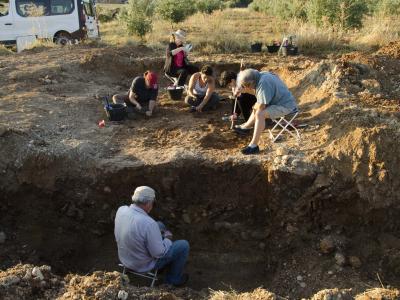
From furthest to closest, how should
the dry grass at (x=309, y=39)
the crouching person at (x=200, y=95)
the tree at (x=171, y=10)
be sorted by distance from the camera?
1. the tree at (x=171, y=10)
2. the dry grass at (x=309, y=39)
3. the crouching person at (x=200, y=95)

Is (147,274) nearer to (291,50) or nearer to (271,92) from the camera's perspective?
(271,92)

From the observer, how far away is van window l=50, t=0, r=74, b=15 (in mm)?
15117

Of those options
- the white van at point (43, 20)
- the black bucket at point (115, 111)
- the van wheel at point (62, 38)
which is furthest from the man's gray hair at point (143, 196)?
the van wheel at point (62, 38)

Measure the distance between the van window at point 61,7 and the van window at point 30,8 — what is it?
1.03ft

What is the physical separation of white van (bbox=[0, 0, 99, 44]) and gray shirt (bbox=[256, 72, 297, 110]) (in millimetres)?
10434

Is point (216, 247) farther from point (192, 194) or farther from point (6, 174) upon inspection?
point (6, 174)

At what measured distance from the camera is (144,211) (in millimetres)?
4922

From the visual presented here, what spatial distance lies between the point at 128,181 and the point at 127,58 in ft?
20.3

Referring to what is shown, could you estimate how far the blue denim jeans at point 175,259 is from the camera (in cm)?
523

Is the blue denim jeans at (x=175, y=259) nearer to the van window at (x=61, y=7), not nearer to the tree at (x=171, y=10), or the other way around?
the van window at (x=61, y=7)

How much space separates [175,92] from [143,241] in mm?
5045

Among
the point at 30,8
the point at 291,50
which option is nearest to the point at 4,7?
the point at 30,8

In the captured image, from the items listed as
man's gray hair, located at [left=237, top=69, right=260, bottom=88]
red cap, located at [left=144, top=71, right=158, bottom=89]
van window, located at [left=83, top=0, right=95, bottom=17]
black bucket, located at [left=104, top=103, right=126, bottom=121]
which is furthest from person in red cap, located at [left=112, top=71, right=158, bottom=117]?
van window, located at [left=83, top=0, right=95, bottom=17]

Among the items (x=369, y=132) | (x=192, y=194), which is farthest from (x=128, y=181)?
(x=369, y=132)
